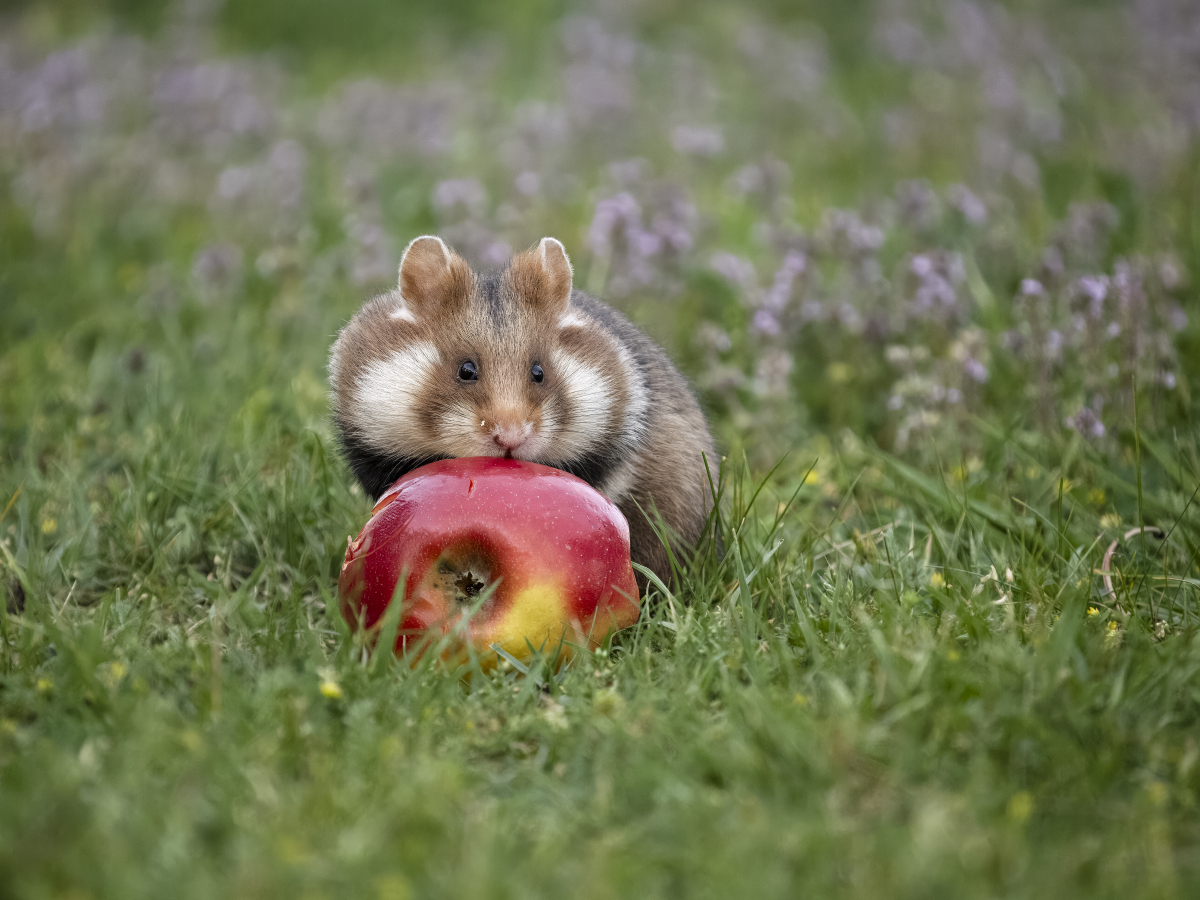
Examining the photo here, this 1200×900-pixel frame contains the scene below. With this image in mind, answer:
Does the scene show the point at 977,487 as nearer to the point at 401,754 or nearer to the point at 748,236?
the point at 401,754

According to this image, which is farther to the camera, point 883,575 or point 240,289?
point 240,289

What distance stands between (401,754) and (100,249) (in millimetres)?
5446

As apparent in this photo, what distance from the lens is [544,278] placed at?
3.53 metres

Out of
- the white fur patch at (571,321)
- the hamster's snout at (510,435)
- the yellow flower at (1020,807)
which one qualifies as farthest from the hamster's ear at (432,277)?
the yellow flower at (1020,807)

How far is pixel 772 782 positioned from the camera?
8.07 feet

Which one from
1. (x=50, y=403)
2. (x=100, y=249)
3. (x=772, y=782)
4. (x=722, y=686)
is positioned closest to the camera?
(x=772, y=782)

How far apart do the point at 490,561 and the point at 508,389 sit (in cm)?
54

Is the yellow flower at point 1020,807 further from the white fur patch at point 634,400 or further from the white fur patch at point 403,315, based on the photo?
the white fur patch at point 403,315

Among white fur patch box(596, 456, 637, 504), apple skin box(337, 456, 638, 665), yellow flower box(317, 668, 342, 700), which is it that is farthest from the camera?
white fur patch box(596, 456, 637, 504)

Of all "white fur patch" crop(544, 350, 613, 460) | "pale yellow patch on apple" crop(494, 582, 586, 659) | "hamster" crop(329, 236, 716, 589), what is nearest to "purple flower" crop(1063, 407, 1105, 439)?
"hamster" crop(329, 236, 716, 589)

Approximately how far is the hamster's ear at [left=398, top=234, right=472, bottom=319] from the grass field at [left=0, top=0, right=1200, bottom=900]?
915 mm

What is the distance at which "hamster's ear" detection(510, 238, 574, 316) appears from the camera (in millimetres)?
3523

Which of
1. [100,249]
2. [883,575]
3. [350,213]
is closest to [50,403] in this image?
[100,249]

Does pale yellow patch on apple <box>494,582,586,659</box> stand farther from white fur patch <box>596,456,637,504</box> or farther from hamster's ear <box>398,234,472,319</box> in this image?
hamster's ear <box>398,234,472,319</box>
